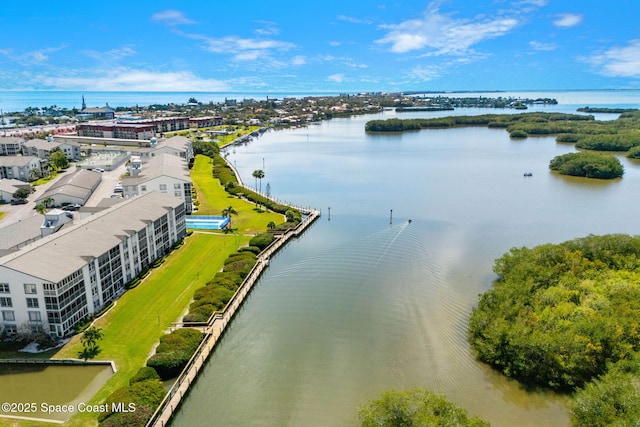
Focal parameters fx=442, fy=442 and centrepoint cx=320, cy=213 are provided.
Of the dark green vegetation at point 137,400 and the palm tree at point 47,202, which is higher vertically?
the palm tree at point 47,202

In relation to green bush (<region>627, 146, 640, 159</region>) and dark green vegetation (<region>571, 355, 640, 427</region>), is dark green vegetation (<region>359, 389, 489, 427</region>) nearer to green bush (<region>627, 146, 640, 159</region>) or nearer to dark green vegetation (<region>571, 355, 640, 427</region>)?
dark green vegetation (<region>571, 355, 640, 427</region>)

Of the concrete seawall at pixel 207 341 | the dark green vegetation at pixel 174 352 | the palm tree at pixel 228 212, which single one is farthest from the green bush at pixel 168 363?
the palm tree at pixel 228 212

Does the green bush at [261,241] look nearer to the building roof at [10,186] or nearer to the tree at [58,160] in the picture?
the building roof at [10,186]

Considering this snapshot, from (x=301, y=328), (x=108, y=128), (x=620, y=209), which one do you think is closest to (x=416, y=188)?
(x=620, y=209)

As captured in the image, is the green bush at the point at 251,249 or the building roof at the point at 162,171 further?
the building roof at the point at 162,171

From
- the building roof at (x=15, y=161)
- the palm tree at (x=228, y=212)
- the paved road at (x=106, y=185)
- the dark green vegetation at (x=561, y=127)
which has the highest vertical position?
the dark green vegetation at (x=561, y=127)

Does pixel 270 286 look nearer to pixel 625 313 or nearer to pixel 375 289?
pixel 375 289

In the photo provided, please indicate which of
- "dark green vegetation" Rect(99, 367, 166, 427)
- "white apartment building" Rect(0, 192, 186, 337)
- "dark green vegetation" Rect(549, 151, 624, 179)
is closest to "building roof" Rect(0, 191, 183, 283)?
"white apartment building" Rect(0, 192, 186, 337)
